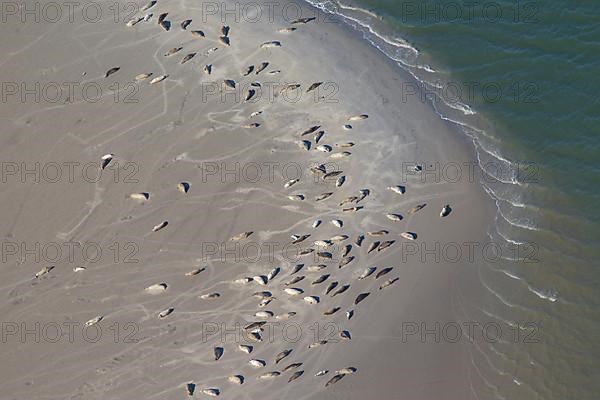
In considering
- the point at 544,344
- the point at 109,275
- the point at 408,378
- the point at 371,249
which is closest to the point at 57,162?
the point at 109,275

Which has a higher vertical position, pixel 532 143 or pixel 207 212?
pixel 532 143

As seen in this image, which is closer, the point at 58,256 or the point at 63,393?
the point at 63,393

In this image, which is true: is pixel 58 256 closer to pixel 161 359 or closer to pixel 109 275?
pixel 109 275

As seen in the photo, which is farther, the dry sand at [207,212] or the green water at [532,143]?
the green water at [532,143]

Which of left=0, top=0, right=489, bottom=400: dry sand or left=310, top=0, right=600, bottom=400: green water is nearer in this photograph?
left=0, top=0, right=489, bottom=400: dry sand
